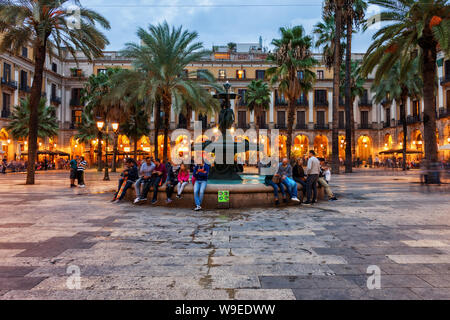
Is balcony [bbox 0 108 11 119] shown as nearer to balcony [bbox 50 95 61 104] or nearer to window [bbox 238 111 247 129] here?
balcony [bbox 50 95 61 104]

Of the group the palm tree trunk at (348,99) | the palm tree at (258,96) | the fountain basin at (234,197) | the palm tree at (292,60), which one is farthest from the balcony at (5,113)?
the palm tree trunk at (348,99)

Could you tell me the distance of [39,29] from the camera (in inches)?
582

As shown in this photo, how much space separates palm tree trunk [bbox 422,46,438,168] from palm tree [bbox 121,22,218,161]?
444 inches

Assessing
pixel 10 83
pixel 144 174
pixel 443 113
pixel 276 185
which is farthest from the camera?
pixel 10 83

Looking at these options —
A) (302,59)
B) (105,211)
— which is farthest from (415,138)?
(105,211)

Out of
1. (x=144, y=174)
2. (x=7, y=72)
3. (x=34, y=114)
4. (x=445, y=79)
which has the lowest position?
(x=144, y=174)

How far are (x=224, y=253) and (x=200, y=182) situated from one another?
163 inches

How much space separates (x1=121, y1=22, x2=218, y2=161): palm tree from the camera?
16375mm

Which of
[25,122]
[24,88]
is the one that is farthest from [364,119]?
[24,88]

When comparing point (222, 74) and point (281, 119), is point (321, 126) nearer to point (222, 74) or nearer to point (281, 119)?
point (281, 119)

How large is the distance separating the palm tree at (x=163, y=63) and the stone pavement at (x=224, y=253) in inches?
388

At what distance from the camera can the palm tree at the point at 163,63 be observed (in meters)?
16.4
